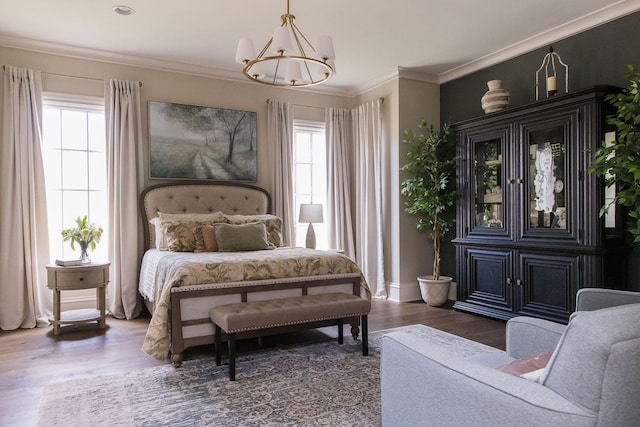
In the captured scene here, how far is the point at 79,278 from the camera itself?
13.3ft

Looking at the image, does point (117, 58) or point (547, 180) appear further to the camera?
point (117, 58)

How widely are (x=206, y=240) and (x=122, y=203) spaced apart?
1.19 m

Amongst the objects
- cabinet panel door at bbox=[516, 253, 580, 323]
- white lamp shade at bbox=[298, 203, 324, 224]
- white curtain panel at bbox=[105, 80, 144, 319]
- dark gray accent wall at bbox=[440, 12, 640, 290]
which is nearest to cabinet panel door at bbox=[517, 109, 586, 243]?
cabinet panel door at bbox=[516, 253, 580, 323]

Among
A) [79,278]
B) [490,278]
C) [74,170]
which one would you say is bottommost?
[490,278]

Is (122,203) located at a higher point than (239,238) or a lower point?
higher

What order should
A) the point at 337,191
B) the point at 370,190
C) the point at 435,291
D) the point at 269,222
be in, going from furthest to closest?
the point at 337,191 → the point at 370,190 → the point at 435,291 → the point at 269,222

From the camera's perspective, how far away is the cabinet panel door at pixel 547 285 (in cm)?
370

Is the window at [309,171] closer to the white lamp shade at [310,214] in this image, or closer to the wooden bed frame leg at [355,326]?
the white lamp shade at [310,214]

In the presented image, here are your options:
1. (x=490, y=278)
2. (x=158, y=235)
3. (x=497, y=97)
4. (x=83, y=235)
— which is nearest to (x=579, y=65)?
(x=497, y=97)

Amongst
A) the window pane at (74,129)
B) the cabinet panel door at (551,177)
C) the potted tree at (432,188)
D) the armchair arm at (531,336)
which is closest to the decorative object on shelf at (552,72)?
the cabinet panel door at (551,177)

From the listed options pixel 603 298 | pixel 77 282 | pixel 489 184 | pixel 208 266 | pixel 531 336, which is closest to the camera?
pixel 531 336

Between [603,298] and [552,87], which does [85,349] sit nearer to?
[603,298]

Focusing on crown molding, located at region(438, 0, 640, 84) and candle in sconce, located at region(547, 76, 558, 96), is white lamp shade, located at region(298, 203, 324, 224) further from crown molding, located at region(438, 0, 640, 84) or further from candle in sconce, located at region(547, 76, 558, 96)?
candle in sconce, located at region(547, 76, 558, 96)

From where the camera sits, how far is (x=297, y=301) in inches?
126
